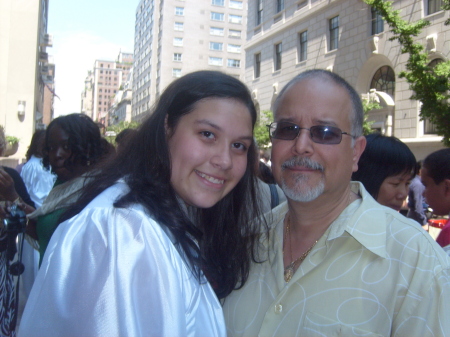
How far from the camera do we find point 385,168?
3232 millimetres

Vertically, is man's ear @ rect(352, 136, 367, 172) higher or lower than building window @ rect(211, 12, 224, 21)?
lower

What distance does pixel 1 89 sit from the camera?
71.8 feet

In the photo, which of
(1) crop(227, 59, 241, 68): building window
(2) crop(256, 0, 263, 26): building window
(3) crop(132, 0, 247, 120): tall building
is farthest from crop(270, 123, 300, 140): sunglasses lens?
(1) crop(227, 59, 241, 68): building window

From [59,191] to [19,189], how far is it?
1.79 m

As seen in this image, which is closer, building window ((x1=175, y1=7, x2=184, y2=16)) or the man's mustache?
the man's mustache

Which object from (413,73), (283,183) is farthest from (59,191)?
(413,73)

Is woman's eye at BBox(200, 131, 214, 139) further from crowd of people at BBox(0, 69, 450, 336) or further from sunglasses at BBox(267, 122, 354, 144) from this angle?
sunglasses at BBox(267, 122, 354, 144)

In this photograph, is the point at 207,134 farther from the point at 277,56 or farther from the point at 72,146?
the point at 277,56

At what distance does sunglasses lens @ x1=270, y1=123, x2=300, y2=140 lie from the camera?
2.21m

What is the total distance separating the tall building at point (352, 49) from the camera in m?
15.0

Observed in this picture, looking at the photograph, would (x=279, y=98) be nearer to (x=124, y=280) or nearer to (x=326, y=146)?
(x=326, y=146)

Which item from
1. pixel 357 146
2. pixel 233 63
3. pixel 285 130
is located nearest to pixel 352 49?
pixel 357 146

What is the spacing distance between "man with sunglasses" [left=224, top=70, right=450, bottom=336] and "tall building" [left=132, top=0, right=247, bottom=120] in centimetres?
6874

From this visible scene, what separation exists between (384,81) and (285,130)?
17053mm
